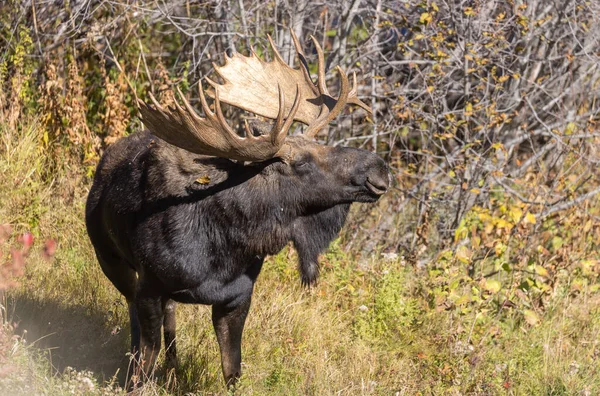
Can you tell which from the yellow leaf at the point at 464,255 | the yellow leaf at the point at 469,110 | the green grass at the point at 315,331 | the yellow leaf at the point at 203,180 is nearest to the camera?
the yellow leaf at the point at 203,180

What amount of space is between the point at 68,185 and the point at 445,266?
11.0 ft

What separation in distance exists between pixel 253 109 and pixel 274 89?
243mm

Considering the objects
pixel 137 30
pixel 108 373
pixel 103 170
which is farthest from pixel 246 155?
pixel 137 30

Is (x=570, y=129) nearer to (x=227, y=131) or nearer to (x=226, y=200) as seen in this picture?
(x=226, y=200)

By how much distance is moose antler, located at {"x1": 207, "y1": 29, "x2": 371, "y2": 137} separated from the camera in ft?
17.7

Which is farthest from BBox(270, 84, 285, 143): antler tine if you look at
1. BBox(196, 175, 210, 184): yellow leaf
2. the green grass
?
the green grass

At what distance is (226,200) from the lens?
505 cm

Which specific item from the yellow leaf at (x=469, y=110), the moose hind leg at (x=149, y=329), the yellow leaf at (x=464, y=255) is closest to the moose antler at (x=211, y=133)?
the moose hind leg at (x=149, y=329)

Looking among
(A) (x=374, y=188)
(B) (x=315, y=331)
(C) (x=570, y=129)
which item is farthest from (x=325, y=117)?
(C) (x=570, y=129)

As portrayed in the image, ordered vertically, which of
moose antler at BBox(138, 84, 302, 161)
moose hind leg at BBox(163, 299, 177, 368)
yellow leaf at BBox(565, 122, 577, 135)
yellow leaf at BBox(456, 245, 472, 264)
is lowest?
yellow leaf at BBox(456, 245, 472, 264)

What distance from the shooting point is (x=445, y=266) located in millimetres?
7004

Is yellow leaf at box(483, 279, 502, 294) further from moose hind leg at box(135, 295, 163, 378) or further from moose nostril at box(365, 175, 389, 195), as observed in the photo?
moose hind leg at box(135, 295, 163, 378)

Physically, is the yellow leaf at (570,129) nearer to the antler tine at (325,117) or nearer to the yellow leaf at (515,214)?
the yellow leaf at (515,214)

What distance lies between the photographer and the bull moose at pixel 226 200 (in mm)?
4895
